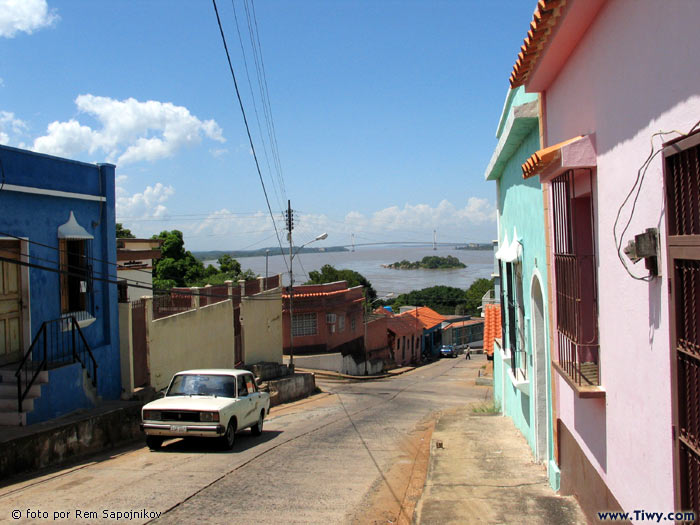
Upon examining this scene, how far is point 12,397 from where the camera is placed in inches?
445

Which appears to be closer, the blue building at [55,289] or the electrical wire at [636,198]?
the electrical wire at [636,198]

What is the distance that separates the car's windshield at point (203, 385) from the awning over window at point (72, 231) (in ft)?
12.8

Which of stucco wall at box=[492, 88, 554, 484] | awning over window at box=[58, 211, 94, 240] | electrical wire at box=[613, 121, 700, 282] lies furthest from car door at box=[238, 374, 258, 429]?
electrical wire at box=[613, 121, 700, 282]

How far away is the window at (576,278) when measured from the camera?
601 centimetres

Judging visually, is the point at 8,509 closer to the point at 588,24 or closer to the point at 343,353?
the point at 588,24

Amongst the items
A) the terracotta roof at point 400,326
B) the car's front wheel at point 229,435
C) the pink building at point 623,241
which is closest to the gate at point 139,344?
the car's front wheel at point 229,435

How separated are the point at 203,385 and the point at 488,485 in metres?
6.13

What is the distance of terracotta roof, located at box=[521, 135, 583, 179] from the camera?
19.2ft

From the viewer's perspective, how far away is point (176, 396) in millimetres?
11758

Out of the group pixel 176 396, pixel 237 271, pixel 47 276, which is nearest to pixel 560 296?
pixel 176 396

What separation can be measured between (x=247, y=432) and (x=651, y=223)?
36.3 feet

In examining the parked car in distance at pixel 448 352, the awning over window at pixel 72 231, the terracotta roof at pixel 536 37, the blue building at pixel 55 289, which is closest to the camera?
the terracotta roof at pixel 536 37

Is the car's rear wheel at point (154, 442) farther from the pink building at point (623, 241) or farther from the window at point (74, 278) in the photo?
the pink building at point (623, 241)

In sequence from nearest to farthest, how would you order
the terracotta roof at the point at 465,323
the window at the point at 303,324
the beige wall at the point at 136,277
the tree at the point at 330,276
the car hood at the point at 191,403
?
the car hood at the point at 191,403 → the beige wall at the point at 136,277 → the window at the point at 303,324 → the tree at the point at 330,276 → the terracotta roof at the point at 465,323
